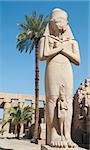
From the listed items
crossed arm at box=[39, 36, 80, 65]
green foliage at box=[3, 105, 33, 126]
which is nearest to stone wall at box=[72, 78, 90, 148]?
crossed arm at box=[39, 36, 80, 65]

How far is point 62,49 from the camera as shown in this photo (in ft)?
19.6

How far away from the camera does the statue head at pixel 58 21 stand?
6.10 metres

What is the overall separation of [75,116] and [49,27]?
984cm

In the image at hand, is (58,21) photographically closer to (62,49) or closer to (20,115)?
(62,49)

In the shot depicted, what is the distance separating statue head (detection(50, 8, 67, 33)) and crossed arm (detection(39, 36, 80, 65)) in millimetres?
304

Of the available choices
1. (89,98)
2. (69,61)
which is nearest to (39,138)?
(89,98)

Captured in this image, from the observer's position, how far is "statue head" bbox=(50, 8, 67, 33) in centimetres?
610

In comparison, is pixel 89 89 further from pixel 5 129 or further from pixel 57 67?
pixel 5 129

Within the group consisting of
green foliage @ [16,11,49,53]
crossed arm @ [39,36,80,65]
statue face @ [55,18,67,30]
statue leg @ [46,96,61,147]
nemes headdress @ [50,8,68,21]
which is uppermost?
green foliage @ [16,11,49,53]

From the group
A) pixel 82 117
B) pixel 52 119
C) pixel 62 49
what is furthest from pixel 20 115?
pixel 62 49

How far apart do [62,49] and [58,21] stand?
0.70 meters

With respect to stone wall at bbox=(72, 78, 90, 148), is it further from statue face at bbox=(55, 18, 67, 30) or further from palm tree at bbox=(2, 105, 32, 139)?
palm tree at bbox=(2, 105, 32, 139)

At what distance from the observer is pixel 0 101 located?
120ft

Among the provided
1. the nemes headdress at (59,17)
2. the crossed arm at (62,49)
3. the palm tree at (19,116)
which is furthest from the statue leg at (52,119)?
the palm tree at (19,116)
